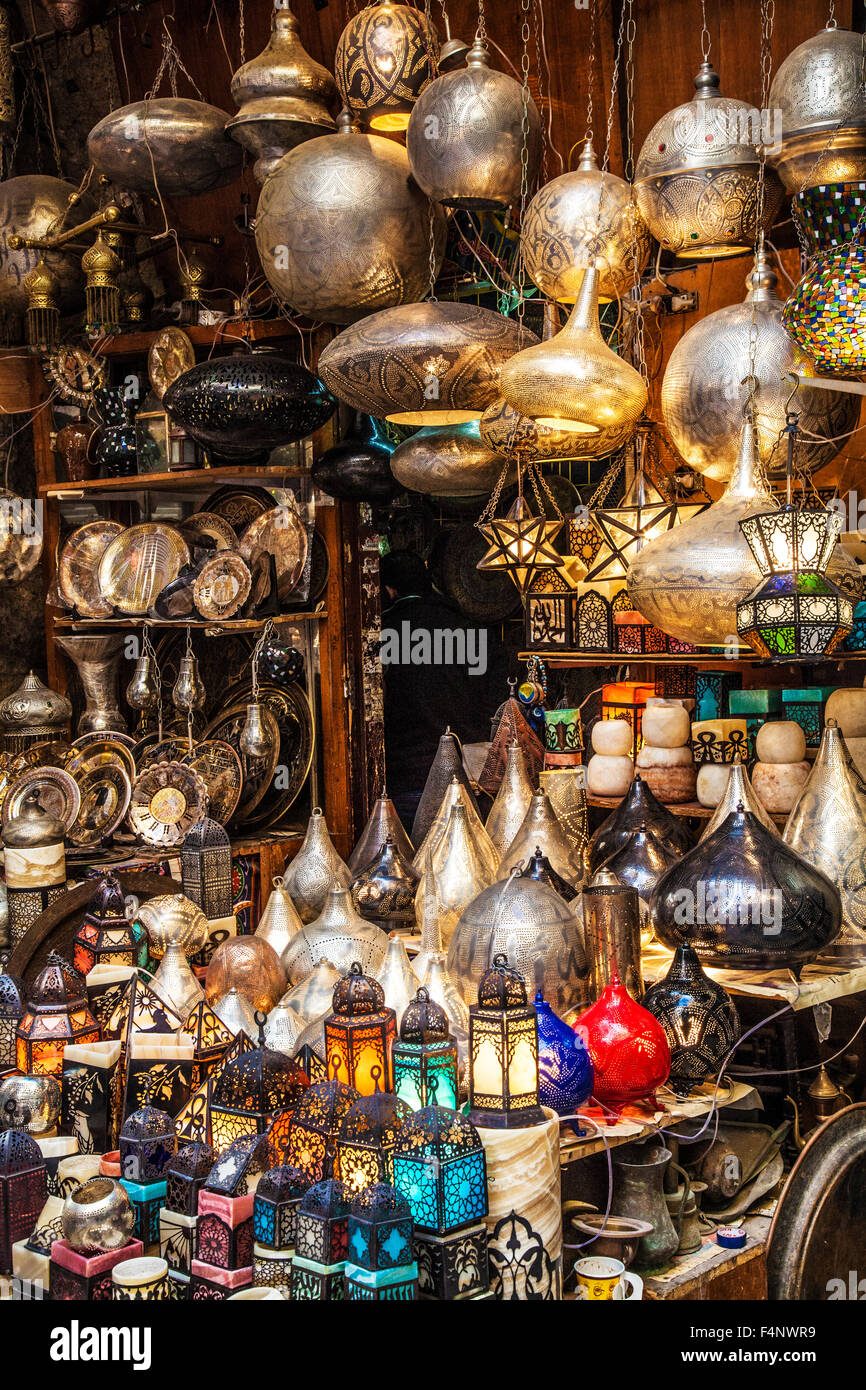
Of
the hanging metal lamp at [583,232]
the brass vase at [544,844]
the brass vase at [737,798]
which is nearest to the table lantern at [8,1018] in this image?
the brass vase at [544,844]

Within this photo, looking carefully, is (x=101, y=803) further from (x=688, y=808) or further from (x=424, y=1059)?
(x=424, y=1059)

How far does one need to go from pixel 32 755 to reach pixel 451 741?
66.0 inches

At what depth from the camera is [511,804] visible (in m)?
3.17

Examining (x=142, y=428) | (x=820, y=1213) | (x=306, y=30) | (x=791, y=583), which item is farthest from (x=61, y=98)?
(x=820, y=1213)

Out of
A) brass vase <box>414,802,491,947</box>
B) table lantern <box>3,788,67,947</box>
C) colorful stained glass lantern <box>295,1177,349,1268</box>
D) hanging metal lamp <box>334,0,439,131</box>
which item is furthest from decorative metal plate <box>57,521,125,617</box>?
colorful stained glass lantern <box>295,1177,349,1268</box>

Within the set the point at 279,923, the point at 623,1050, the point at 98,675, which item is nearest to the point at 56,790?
the point at 98,675

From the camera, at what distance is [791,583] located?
238cm

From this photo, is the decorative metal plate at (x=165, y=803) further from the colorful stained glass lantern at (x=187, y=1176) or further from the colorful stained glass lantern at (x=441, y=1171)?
the colorful stained glass lantern at (x=441, y=1171)

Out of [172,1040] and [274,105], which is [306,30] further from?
[172,1040]

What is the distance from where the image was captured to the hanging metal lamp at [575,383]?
2.55m

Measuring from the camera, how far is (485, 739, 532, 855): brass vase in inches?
123

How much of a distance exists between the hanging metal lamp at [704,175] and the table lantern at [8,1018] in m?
1.88

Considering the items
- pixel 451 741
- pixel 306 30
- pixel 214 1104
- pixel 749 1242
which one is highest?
pixel 306 30

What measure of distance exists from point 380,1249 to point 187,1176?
1.13 ft
